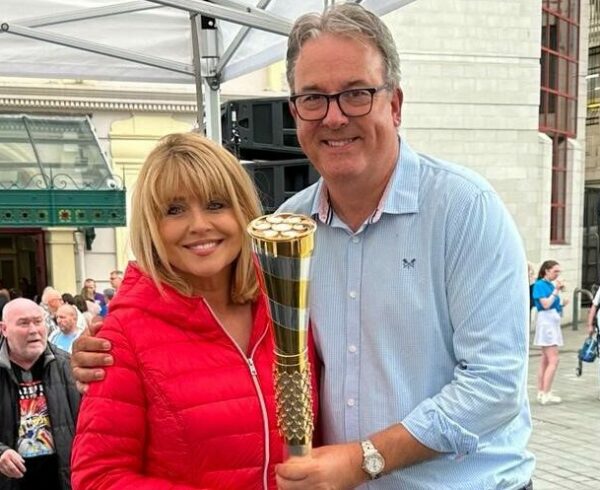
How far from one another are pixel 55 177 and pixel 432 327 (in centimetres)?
991

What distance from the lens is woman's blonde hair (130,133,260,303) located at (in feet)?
5.32

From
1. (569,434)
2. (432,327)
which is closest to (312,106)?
(432,327)

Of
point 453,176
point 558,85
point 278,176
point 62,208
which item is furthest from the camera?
point 558,85

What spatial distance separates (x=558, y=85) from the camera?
15.2m

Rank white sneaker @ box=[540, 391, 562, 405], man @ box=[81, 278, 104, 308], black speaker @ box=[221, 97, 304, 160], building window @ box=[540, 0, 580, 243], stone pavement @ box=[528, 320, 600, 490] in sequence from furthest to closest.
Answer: building window @ box=[540, 0, 580, 243] < man @ box=[81, 278, 104, 308] < white sneaker @ box=[540, 391, 562, 405] < stone pavement @ box=[528, 320, 600, 490] < black speaker @ box=[221, 97, 304, 160]

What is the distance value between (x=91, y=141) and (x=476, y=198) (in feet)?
36.2

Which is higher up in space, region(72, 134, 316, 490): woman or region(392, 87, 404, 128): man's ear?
region(392, 87, 404, 128): man's ear

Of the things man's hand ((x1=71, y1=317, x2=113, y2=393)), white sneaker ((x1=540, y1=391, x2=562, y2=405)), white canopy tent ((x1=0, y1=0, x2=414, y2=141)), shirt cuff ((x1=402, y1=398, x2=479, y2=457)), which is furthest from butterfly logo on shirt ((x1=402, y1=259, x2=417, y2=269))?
white sneaker ((x1=540, y1=391, x2=562, y2=405))

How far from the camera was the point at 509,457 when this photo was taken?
168 cm

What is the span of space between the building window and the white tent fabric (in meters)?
12.1

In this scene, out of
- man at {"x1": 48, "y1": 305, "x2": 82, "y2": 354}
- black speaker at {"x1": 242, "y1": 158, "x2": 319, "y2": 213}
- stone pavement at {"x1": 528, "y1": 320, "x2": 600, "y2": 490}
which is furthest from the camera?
man at {"x1": 48, "y1": 305, "x2": 82, "y2": 354}

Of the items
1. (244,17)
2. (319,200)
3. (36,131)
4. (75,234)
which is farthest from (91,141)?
(319,200)

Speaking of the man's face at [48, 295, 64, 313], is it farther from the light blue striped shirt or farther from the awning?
the light blue striped shirt

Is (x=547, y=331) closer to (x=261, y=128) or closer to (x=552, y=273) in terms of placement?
(x=552, y=273)
